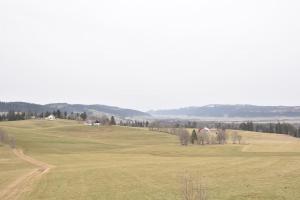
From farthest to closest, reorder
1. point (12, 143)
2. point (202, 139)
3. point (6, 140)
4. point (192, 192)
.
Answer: point (202, 139) < point (6, 140) < point (12, 143) < point (192, 192)

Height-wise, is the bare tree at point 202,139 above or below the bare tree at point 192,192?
below

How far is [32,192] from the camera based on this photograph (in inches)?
1326

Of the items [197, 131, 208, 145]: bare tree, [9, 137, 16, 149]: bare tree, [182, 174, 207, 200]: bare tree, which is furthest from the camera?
[197, 131, 208, 145]: bare tree

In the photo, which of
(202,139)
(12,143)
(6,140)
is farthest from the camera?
(202,139)

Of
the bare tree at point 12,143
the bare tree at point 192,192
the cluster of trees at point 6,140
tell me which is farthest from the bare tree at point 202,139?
the bare tree at point 192,192

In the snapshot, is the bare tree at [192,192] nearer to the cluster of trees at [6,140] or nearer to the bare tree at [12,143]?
the bare tree at [12,143]

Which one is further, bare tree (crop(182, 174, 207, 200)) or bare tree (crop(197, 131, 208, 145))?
bare tree (crop(197, 131, 208, 145))

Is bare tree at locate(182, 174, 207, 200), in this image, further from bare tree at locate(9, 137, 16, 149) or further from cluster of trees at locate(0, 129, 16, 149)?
cluster of trees at locate(0, 129, 16, 149)

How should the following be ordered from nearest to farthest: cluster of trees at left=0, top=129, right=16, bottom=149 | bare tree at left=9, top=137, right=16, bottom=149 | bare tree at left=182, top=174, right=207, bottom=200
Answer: bare tree at left=182, top=174, right=207, bottom=200
bare tree at left=9, top=137, right=16, bottom=149
cluster of trees at left=0, top=129, right=16, bottom=149

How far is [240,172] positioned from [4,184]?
24.3 metres

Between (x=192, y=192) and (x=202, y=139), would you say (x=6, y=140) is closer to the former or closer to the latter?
(x=202, y=139)

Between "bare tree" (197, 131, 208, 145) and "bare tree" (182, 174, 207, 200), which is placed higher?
"bare tree" (182, 174, 207, 200)

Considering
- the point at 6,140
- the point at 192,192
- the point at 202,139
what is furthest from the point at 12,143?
the point at 192,192

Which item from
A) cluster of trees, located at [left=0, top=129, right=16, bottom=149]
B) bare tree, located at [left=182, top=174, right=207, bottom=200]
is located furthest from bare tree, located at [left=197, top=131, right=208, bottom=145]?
bare tree, located at [left=182, top=174, right=207, bottom=200]
